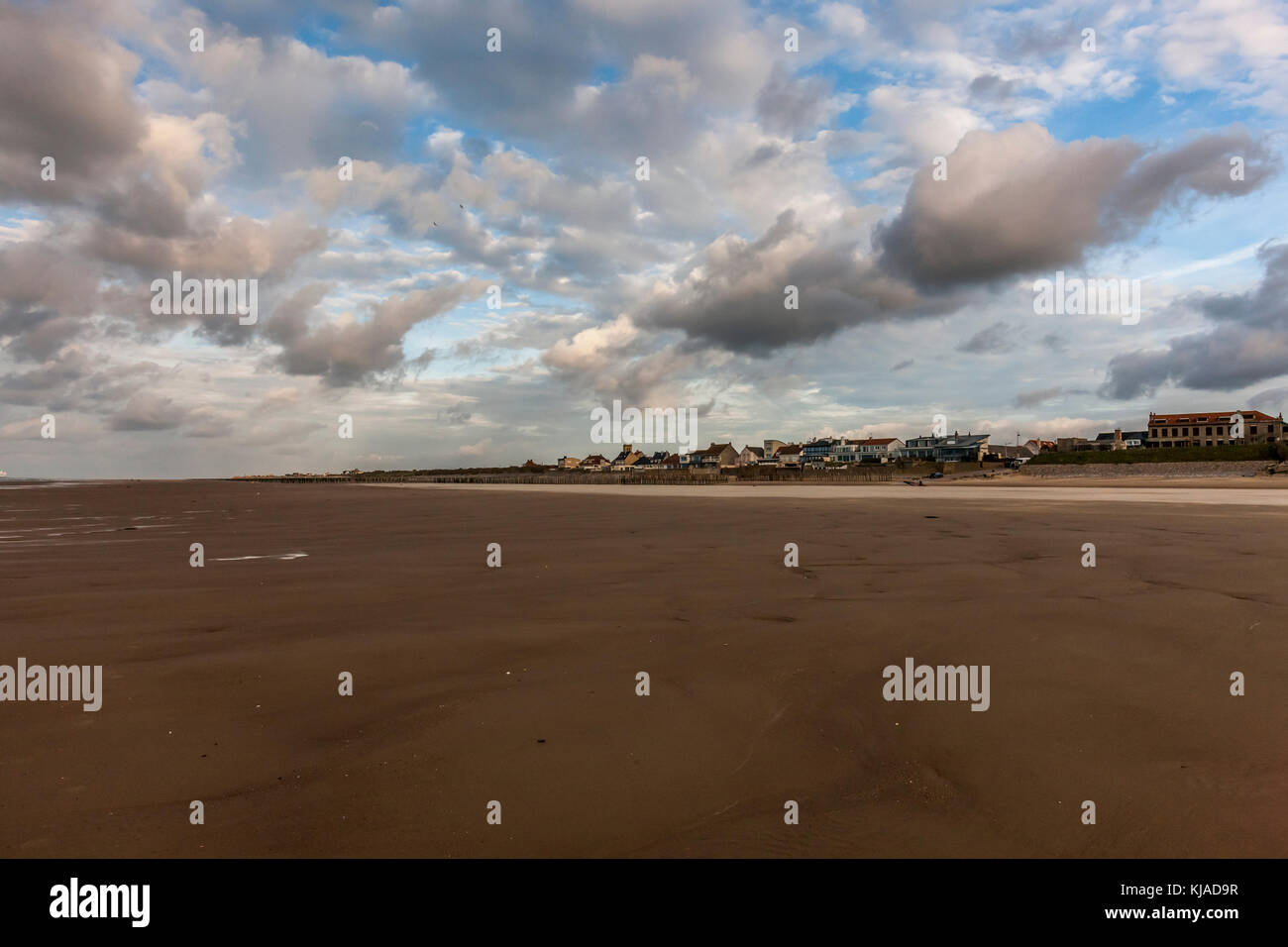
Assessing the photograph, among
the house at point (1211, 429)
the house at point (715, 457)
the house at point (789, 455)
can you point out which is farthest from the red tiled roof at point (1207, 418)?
the house at point (715, 457)

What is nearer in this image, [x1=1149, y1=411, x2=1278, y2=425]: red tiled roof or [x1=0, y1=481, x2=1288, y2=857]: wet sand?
[x1=0, y1=481, x2=1288, y2=857]: wet sand

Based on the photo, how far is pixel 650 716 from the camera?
5117mm

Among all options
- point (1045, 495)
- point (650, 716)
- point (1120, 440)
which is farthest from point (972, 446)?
point (650, 716)

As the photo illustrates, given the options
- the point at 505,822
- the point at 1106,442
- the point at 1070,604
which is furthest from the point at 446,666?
the point at 1106,442

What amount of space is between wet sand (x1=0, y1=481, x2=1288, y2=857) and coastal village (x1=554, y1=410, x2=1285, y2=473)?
130070 millimetres

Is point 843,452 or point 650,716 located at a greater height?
point 843,452

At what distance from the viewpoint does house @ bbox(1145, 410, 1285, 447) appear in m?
123

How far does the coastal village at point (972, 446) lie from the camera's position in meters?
126

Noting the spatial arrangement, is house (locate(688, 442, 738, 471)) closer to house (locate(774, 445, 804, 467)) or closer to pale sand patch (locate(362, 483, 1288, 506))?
house (locate(774, 445, 804, 467))

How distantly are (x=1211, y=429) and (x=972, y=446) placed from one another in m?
44.2

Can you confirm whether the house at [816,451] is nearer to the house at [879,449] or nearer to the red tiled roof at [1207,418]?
the house at [879,449]

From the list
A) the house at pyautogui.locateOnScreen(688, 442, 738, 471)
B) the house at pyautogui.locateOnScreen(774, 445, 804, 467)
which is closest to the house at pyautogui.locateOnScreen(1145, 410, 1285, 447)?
the house at pyautogui.locateOnScreen(774, 445, 804, 467)

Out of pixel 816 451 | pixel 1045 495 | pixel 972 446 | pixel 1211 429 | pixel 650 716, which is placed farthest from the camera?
pixel 816 451

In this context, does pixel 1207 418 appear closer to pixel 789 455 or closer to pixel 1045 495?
pixel 789 455
